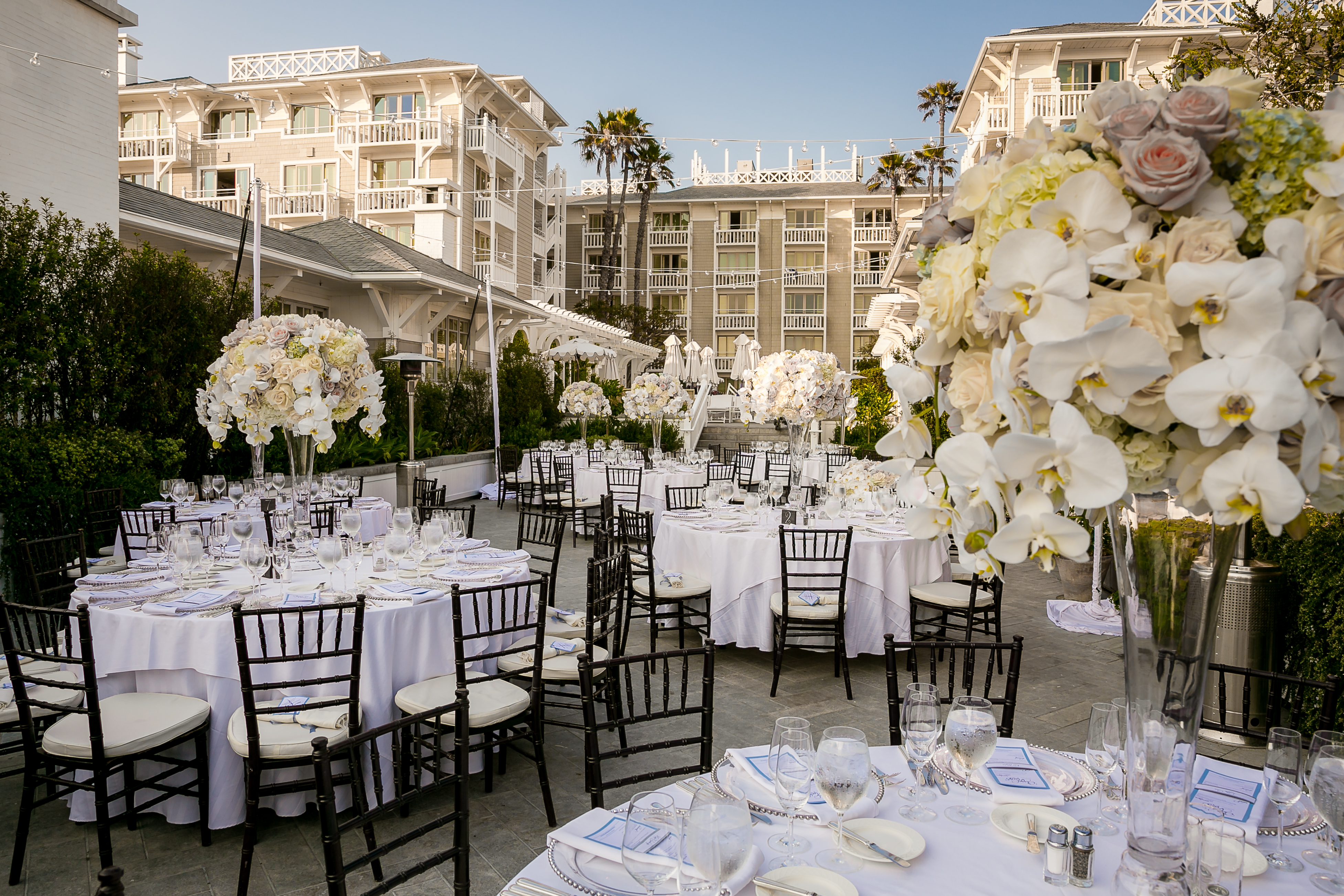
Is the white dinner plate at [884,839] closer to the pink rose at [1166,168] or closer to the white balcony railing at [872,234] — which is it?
the pink rose at [1166,168]

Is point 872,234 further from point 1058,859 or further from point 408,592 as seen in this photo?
point 1058,859

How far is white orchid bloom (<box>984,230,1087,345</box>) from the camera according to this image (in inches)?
48.3

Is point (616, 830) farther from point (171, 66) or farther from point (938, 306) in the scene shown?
point (171, 66)

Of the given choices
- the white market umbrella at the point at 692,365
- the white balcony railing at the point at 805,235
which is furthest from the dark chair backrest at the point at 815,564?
the white balcony railing at the point at 805,235

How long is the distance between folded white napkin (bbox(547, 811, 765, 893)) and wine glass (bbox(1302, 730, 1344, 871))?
1.22m

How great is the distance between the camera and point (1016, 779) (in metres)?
2.28

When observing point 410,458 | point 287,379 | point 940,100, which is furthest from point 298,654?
point 940,100

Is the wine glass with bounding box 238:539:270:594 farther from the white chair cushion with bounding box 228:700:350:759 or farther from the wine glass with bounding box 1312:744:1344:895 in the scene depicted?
the wine glass with bounding box 1312:744:1344:895

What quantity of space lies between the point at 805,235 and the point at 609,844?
137ft

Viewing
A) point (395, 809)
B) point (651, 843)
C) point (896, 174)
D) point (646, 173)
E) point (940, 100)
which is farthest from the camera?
point (646, 173)

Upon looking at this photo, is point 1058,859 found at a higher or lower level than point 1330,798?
lower

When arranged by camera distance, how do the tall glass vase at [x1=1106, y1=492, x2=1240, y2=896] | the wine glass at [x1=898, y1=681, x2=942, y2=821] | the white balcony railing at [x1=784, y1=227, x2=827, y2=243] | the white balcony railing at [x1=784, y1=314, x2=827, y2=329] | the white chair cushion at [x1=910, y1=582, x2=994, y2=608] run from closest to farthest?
1. the tall glass vase at [x1=1106, y1=492, x2=1240, y2=896]
2. the wine glass at [x1=898, y1=681, x2=942, y2=821]
3. the white chair cushion at [x1=910, y1=582, x2=994, y2=608]
4. the white balcony railing at [x1=784, y1=227, x2=827, y2=243]
5. the white balcony railing at [x1=784, y1=314, x2=827, y2=329]

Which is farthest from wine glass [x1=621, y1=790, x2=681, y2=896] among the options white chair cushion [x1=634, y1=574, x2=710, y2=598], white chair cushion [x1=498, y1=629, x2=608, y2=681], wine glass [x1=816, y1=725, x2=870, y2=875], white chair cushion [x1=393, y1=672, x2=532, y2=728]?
white chair cushion [x1=634, y1=574, x2=710, y2=598]

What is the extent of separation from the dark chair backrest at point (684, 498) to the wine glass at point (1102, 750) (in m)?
5.64
